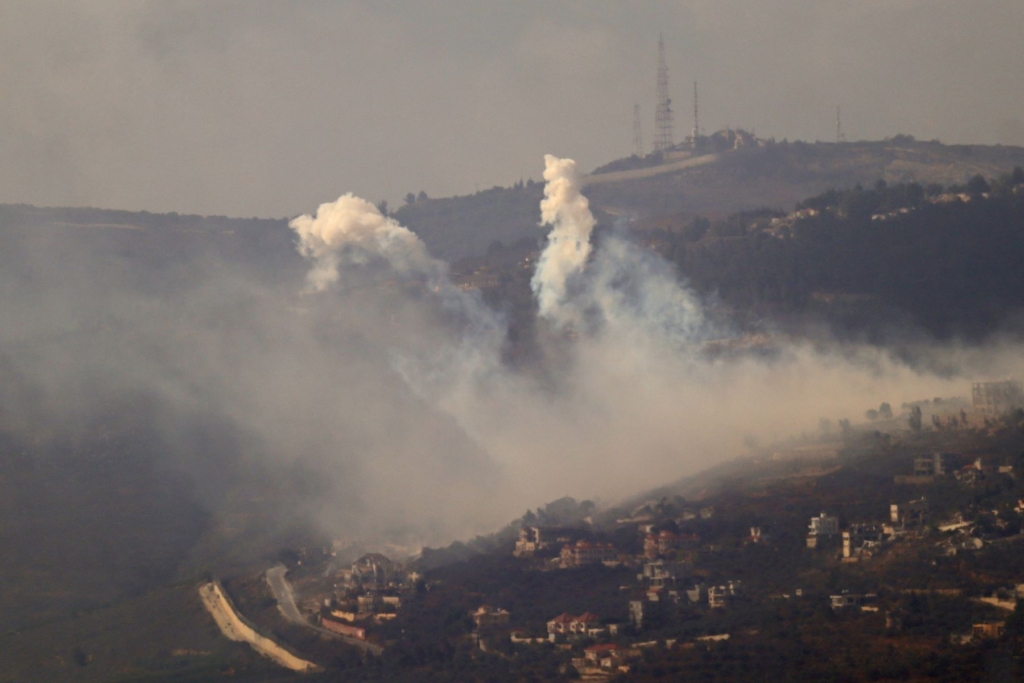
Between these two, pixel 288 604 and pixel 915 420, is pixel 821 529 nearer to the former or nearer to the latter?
pixel 915 420

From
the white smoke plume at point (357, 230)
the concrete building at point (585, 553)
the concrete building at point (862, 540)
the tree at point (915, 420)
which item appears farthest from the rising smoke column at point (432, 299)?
the concrete building at point (862, 540)

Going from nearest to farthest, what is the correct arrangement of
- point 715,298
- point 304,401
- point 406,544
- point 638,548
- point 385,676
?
point 385,676
point 638,548
point 406,544
point 304,401
point 715,298

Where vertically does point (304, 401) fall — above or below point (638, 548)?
above

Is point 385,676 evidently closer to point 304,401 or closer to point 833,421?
point 833,421

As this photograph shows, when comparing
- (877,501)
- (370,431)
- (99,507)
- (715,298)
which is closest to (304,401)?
(370,431)

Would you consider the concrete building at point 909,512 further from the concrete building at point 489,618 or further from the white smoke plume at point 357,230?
the white smoke plume at point 357,230

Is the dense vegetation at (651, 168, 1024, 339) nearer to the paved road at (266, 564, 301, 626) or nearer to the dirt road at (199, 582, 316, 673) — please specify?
the paved road at (266, 564, 301, 626)

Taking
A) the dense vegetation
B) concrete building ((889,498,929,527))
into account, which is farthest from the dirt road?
the dense vegetation
